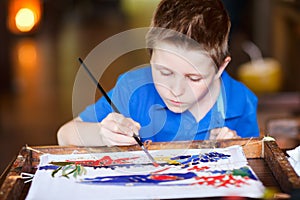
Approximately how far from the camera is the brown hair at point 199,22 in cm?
128

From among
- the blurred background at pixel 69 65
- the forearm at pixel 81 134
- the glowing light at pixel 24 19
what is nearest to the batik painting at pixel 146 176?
the forearm at pixel 81 134

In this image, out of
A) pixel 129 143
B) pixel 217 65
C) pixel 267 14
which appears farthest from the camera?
pixel 267 14

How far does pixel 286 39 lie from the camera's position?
3.67m

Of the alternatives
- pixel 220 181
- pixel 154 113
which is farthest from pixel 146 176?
pixel 154 113

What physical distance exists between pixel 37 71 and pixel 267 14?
71.9 inches

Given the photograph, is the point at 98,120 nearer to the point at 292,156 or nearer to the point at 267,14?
the point at 292,156

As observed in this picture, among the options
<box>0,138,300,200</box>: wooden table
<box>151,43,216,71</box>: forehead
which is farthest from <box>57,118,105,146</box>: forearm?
<box>151,43,216,71</box>: forehead

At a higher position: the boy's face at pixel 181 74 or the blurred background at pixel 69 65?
the blurred background at pixel 69 65

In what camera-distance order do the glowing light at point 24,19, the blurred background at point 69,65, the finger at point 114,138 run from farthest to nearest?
the glowing light at point 24,19, the blurred background at point 69,65, the finger at point 114,138

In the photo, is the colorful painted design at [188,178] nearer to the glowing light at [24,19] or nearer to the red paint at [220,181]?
the red paint at [220,181]

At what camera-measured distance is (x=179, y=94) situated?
1.29m

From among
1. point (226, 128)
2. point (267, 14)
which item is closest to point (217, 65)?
point (226, 128)

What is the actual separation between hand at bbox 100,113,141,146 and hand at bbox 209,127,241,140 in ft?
0.67

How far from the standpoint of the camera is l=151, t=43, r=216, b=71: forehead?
49.9 inches
